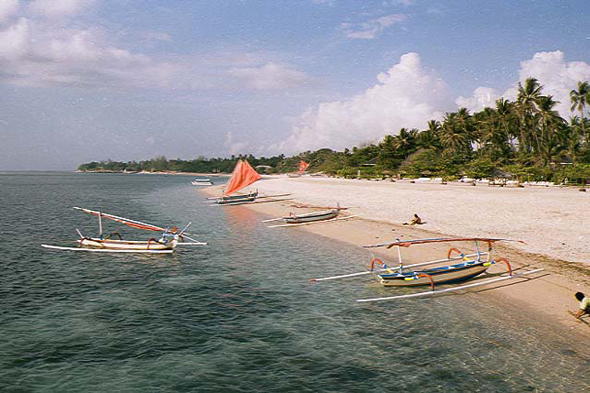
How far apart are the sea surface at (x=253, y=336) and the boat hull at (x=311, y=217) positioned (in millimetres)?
14452

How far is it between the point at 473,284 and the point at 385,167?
305ft

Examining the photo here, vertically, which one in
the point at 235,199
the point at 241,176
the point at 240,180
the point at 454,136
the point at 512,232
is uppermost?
the point at 454,136

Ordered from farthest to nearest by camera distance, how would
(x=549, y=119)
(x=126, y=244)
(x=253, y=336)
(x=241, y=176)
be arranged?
(x=549, y=119) → (x=241, y=176) → (x=126, y=244) → (x=253, y=336)

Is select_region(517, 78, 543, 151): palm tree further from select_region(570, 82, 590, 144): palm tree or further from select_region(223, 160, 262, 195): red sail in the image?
select_region(223, 160, 262, 195): red sail

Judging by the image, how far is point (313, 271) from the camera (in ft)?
68.0

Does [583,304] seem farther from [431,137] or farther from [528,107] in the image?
[431,137]

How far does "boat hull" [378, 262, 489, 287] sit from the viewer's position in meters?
16.6

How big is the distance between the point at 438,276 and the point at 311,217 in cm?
2060

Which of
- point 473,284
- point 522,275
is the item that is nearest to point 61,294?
point 473,284

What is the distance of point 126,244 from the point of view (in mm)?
25250

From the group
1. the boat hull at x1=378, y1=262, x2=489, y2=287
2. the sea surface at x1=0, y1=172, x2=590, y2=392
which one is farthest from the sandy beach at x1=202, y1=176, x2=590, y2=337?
the sea surface at x1=0, y1=172, x2=590, y2=392

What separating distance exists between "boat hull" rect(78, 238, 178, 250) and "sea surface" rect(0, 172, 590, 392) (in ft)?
7.94

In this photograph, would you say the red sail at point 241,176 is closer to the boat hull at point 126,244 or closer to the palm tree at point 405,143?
the boat hull at point 126,244

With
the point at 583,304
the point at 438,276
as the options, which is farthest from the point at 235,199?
the point at 583,304
